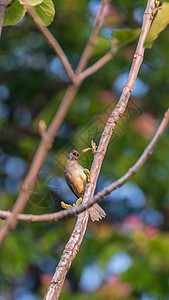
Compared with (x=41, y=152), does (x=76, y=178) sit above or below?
above

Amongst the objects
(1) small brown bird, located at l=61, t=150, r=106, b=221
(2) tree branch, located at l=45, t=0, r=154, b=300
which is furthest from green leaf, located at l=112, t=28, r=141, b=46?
(1) small brown bird, located at l=61, t=150, r=106, b=221

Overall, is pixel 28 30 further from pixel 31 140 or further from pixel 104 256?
pixel 104 256

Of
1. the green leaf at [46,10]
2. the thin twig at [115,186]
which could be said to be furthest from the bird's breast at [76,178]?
the thin twig at [115,186]

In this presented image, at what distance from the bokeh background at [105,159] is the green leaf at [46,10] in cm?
225

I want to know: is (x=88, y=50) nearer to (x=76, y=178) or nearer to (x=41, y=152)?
(x=41, y=152)

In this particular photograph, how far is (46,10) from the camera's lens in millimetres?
1264

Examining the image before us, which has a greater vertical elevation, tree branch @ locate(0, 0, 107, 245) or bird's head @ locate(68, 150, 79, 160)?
bird's head @ locate(68, 150, 79, 160)

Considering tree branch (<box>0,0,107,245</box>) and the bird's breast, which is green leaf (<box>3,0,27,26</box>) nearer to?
the bird's breast

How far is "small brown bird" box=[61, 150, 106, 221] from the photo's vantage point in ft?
5.22

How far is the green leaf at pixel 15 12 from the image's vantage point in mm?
1276

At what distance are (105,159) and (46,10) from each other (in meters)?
3.25

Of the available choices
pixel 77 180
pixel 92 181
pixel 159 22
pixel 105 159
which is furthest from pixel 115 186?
pixel 105 159

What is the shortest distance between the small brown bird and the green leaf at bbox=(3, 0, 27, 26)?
0.48 meters

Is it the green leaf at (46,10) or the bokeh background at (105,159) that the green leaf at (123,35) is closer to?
the green leaf at (46,10)
